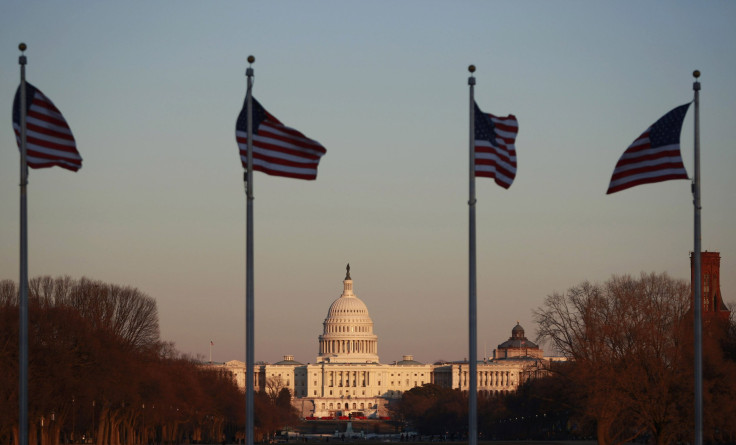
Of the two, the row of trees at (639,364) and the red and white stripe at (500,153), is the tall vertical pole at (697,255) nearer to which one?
the red and white stripe at (500,153)

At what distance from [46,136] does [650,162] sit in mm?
17332

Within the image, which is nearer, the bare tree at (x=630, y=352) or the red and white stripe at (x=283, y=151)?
the red and white stripe at (x=283, y=151)

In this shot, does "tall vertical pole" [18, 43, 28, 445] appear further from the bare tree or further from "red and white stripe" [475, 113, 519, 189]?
the bare tree

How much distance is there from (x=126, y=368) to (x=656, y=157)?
63.2m

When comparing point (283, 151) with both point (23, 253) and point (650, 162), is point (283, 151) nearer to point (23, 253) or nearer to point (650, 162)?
point (23, 253)

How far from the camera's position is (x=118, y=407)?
113 m

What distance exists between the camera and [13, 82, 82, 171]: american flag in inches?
1602

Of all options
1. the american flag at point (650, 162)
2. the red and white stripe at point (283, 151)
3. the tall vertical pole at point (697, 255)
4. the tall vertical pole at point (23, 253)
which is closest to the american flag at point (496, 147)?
the american flag at point (650, 162)

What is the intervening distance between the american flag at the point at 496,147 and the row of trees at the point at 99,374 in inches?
1803

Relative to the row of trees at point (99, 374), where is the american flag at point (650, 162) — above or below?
above

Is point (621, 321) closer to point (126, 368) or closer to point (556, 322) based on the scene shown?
point (556, 322)

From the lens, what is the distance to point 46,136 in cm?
4081

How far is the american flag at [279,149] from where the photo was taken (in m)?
40.3

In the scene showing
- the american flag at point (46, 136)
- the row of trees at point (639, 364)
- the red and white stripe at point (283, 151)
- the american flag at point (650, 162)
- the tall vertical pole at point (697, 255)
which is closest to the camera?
the red and white stripe at point (283, 151)
